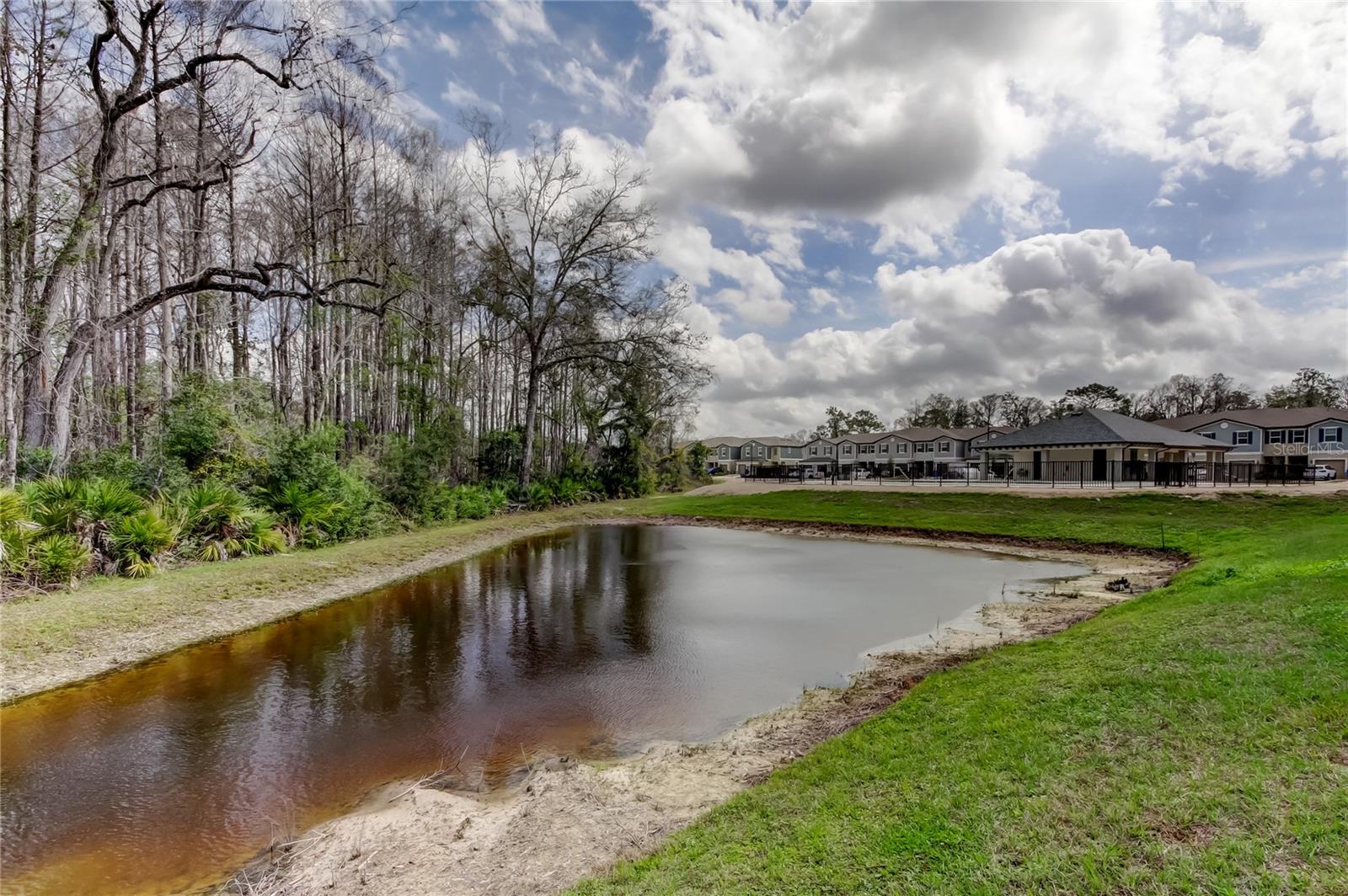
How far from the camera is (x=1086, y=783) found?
330cm

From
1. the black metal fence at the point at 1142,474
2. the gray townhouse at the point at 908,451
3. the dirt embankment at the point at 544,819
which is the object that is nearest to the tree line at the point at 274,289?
the dirt embankment at the point at 544,819

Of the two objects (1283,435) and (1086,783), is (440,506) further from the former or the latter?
(1283,435)

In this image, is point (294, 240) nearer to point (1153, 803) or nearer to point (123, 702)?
point (123, 702)

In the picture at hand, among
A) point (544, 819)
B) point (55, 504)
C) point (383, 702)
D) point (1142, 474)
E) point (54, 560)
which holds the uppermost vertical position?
point (55, 504)

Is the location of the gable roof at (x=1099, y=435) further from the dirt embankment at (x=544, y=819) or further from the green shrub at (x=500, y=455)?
the dirt embankment at (x=544, y=819)

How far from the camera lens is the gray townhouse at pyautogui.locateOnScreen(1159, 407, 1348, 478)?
39281 millimetres

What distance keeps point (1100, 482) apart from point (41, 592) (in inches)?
1525

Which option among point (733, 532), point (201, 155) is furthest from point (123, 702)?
point (733, 532)

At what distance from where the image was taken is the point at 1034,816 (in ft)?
9.98

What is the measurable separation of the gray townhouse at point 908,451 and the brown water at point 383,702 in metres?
45.7

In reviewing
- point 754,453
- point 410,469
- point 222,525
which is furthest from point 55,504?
point 754,453

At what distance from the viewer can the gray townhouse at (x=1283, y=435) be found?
1547 inches

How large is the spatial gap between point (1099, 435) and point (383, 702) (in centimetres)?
3743

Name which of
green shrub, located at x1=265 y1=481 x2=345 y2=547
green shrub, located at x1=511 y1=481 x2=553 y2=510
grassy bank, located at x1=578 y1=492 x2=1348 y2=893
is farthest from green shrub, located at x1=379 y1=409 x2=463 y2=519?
grassy bank, located at x1=578 y1=492 x2=1348 y2=893
